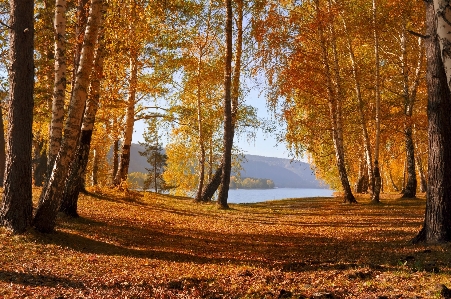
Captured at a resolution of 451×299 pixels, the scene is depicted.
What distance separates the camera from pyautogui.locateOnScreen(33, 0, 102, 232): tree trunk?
995cm

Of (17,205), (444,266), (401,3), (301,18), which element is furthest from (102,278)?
(401,3)

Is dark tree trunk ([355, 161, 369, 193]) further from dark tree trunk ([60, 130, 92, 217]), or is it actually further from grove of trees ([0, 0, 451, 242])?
dark tree trunk ([60, 130, 92, 217])

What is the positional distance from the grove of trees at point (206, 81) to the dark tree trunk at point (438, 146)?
0.08 feet

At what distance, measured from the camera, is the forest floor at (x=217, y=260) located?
6.70 metres

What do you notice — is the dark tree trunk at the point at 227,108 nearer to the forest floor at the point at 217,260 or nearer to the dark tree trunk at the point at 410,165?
the forest floor at the point at 217,260

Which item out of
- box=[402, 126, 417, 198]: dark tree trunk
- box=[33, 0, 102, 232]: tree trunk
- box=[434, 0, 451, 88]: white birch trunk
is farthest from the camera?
box=[402, 126, 417, 198]: dark tree trunk

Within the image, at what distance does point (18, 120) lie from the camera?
30.8 ft

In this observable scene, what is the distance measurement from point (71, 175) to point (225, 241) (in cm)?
543

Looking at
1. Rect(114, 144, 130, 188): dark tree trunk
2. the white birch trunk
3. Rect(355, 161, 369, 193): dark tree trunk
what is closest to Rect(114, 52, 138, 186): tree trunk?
Rect(114, 144, 130, 188): dark tree trunk

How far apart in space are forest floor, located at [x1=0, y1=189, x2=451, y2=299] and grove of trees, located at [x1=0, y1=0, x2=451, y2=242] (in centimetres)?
126

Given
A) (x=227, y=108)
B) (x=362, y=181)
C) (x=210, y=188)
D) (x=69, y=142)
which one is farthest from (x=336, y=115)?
(x=69, y=142)

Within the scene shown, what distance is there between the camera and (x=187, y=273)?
26.9 feet

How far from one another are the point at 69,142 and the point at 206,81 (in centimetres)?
1702

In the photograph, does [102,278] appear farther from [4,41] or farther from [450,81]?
[4,41]
